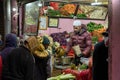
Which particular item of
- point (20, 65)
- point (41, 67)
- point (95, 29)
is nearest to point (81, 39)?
point (95, 29)

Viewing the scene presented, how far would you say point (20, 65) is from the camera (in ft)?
15.1

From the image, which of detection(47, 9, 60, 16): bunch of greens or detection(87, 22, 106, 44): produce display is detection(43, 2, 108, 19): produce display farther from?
detection(87, 22, 106, 44): produce display

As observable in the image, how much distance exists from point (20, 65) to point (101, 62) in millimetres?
1151

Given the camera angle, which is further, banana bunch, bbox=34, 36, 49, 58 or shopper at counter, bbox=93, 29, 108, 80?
banana bunch, bbox=34, 36, 49, 58

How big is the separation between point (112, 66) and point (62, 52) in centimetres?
658

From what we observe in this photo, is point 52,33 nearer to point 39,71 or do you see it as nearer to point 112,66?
point 39,71

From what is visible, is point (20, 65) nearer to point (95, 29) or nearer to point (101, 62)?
point (101, 62)

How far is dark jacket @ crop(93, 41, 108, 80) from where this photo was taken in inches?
173

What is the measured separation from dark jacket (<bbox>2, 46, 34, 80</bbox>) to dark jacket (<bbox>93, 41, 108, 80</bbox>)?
928 mm

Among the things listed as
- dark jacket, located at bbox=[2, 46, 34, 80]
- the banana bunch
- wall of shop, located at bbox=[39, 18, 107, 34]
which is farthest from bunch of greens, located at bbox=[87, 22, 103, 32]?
dark jacket, located at bbox=[2, 46, 34, 80]

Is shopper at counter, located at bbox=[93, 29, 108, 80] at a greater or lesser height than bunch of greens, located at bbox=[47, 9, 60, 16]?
lesser

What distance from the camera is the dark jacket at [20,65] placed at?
15.1 ft

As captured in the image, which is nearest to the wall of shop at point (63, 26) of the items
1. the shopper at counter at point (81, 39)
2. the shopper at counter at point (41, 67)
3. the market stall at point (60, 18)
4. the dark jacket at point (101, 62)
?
the market stall at point (60, 18)

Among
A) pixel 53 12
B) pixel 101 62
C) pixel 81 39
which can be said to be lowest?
pixel 81 39
